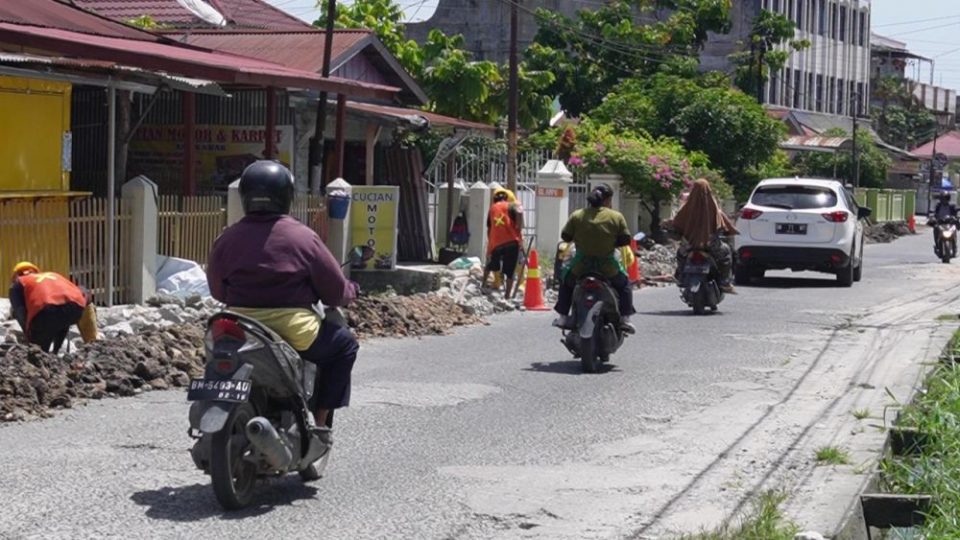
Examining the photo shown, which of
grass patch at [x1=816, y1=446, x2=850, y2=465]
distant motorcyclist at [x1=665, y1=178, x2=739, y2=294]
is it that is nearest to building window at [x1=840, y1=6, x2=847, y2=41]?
distant motorcyclist at [x1=665, y1=178, x2=739, y2=294]

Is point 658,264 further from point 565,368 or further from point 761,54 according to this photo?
point 761,54

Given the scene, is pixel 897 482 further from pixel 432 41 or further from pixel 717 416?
pixel 432 41

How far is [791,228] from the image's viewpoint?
988 inches

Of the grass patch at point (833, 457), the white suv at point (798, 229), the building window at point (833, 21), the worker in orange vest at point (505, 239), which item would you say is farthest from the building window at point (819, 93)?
the grass patch at point (833, 457)

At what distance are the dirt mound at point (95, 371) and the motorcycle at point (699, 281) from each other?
750 cm

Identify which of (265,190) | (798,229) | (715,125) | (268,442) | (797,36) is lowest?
(268,442)

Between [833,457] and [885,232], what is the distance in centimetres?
4547

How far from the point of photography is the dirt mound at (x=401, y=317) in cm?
1683

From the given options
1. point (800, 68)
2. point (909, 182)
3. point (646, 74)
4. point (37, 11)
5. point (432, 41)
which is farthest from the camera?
point (909, 182)

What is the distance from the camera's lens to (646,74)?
5375 cm

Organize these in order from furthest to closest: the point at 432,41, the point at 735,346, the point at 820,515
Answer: the point at 432,41
the point at 735,346
the point at 820,515

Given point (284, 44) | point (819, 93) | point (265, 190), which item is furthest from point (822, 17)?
point (265, 190)

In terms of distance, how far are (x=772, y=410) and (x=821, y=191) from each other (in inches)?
562

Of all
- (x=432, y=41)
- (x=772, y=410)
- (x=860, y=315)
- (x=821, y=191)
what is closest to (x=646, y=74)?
(x=432, y=41)
